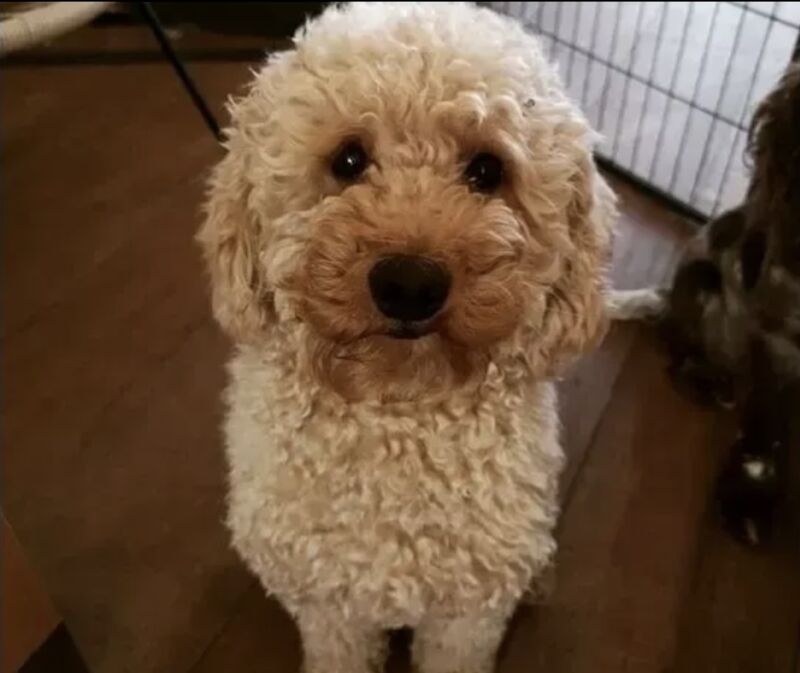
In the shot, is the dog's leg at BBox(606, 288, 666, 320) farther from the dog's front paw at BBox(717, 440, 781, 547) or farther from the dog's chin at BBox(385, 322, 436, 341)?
the dog's chin at BBox(385, 322, 436, 341)

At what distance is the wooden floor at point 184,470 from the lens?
1518mm

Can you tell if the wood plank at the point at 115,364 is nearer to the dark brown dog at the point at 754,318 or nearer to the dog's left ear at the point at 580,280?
the dog's left ear at the point at 580,280

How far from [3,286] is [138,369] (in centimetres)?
36

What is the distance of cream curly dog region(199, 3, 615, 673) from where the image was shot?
1014mm

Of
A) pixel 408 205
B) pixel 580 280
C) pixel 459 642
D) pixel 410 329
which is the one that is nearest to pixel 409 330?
pixel 410 329

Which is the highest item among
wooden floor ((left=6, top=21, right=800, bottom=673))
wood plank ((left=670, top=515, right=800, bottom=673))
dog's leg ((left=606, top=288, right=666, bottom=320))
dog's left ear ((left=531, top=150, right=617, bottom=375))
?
dog's left ear ((left=531, top=150, right=617, bottom=375))

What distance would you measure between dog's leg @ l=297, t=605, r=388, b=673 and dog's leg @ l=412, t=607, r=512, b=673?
0.19 ft

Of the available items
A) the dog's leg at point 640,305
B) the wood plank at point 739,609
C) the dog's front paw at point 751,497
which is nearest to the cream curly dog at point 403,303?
the wood plank at point 739,609

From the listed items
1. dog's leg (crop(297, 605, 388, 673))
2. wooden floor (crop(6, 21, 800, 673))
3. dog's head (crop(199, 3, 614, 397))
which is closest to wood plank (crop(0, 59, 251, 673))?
wooden floor (crop(6, 21, 800, 673))

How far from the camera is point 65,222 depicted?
7.07 ft

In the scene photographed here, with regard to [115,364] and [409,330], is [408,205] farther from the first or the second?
[115,364]

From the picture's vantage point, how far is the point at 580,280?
1.14 metres

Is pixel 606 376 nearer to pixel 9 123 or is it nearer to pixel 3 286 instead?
pixel 3 286

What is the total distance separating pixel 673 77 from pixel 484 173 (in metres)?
1.59
